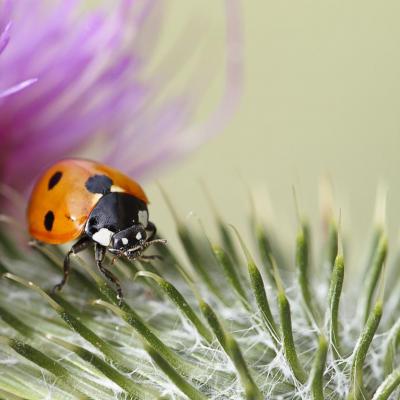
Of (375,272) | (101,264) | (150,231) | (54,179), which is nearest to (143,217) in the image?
(150,231)

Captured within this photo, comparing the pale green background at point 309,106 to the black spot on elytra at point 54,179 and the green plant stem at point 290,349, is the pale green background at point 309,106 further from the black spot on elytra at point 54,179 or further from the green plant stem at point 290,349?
the green plant stem at point 290,349

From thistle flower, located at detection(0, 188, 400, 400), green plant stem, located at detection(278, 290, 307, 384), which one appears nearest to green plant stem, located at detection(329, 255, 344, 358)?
thistle flower, located at detection(0, 188, 400, 400)

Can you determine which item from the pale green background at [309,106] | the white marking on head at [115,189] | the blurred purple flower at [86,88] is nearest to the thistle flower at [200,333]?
the white marking on head at [115,189]

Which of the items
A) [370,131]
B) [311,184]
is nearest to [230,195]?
[311,184]

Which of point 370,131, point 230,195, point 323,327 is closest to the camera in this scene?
point 323,327

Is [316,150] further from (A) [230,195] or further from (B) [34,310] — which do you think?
(B) [34,310]

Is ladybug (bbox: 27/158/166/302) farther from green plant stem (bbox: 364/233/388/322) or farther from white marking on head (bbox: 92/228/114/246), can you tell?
green plant stem (bbox: 364/233/388/322)
